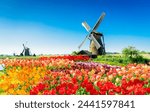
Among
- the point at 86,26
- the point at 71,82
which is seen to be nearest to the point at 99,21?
the point at 86,26

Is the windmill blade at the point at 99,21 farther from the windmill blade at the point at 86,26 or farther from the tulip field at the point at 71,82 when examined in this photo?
the tulip field at the point at 71,82

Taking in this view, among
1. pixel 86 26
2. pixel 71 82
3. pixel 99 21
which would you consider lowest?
pixel 71 82

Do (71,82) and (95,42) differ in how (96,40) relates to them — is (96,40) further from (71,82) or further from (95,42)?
(71,82)

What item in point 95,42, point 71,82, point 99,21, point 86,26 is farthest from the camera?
point 86,26

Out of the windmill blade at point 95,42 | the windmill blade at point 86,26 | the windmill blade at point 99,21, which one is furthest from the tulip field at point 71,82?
the windmill blade at point 86,26

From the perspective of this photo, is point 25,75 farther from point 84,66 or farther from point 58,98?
point 84,66

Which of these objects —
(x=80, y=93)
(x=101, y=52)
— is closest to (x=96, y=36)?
(x=101, y=52)

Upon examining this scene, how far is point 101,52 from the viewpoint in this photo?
41.8 m

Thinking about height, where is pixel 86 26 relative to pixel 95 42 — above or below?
above

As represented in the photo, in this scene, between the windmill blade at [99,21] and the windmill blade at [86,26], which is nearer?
the windmill blade at [99,21]

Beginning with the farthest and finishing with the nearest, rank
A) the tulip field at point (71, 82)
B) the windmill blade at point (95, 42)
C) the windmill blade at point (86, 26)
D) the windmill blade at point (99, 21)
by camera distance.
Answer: the windmill blade at point (86, 26)
the windmill blade at point (99, 21)
the windmill blade at point (95, 42)
the tulip field at point (71, 82)

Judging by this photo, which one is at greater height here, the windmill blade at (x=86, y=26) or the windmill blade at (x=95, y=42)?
the windmill blade at (x=86, y=26)

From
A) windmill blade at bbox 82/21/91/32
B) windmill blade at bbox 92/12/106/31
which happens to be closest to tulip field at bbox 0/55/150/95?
windmill blade at bbox 92/12/106/31

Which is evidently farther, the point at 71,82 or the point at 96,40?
the point at 96,40
